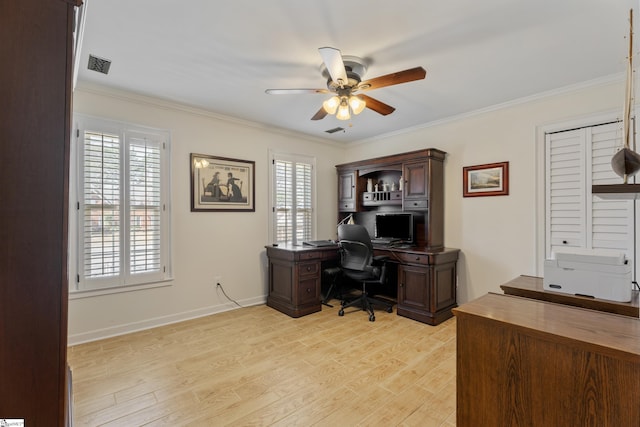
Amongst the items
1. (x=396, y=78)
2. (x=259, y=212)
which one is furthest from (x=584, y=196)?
(x=259, y=212)

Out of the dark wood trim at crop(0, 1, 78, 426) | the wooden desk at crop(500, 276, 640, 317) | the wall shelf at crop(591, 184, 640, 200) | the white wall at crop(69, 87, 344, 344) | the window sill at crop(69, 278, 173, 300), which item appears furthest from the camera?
the white wall at crop(69, 87, 344, 344)

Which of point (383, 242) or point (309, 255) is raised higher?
point (383, 242)

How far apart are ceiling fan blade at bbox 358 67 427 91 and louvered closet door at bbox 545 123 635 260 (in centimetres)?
200

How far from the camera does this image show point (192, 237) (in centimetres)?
365

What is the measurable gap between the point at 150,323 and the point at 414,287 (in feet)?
10.3

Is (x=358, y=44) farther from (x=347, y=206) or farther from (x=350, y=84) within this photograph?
(x=347, y=206)

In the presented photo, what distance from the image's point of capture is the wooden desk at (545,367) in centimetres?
106

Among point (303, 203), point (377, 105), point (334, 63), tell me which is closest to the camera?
point (334, 63)

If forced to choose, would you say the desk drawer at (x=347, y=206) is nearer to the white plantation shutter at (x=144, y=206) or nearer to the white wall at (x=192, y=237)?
the white wall at (x=192, y=237)

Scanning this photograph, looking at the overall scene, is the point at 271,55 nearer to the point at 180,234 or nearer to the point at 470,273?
the point at 180,234

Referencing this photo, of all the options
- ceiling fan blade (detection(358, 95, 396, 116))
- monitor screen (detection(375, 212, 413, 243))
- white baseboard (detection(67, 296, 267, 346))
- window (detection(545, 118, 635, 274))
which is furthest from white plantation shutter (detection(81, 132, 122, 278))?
window (detection(545, 118, 635, 274))

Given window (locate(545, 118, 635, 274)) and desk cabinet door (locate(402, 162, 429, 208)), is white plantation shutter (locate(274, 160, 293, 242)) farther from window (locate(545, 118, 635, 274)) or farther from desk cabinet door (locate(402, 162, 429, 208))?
window (locate(545, 118, 635, 274))

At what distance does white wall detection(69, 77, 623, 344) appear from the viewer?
307cm

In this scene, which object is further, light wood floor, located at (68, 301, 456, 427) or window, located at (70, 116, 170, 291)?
window, located at (70, 116, 170, 291)
